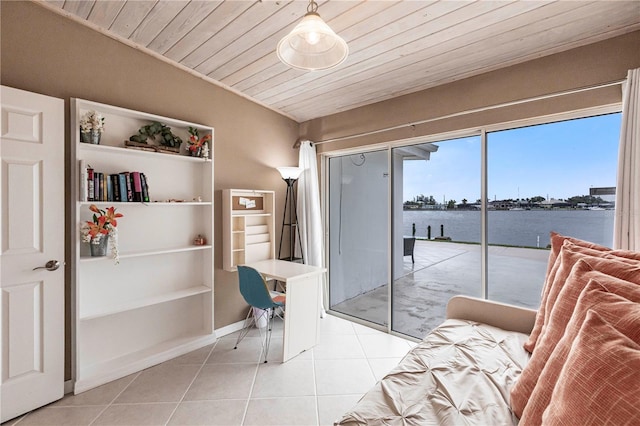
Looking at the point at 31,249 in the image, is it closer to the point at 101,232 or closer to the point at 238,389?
the point at 101,232

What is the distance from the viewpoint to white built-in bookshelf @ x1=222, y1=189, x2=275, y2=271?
3.16m

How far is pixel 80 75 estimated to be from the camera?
229cm

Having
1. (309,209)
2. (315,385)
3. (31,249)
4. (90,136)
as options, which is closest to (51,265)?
(31,249)

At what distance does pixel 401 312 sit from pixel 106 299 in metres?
2.84

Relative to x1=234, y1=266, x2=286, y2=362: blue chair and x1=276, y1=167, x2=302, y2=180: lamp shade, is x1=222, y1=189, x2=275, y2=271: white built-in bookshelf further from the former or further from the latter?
x1=234, y1=266, x2=286, y2=362: blue chair

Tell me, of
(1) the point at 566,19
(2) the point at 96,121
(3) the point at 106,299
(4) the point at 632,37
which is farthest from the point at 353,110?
(3) the point at 106,299

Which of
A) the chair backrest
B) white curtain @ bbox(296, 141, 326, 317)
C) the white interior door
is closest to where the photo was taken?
the white interior door

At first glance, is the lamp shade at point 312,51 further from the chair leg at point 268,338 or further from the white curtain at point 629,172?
the chair leg at point 268,338

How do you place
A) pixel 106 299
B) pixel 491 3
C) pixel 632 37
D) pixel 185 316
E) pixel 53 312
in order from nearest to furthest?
pixel 491 3, pixel 632 37, pixel 53 312, pixel 106 299, pixel 185 316

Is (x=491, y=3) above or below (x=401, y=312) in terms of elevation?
above

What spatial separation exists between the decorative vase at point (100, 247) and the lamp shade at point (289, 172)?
1840 millimetres

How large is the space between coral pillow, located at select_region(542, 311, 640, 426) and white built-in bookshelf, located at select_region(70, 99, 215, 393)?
2.74 metres

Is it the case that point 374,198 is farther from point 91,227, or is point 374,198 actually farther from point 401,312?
point 91,227

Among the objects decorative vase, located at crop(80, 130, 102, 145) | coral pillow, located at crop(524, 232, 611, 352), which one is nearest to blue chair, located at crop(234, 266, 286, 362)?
decorative vase, located at crop(80, 130, 102, 145)
